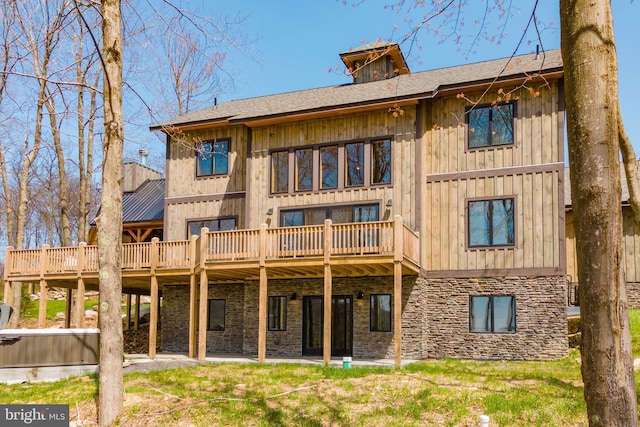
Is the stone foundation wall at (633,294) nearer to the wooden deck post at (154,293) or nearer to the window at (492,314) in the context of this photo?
the window at (492,314)

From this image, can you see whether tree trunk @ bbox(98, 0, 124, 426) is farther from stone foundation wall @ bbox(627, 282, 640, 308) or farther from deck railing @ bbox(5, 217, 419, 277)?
stone foundation wall @ bbox(627, 282, 640, 308)

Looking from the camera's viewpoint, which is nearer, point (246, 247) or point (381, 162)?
point (246, 247)

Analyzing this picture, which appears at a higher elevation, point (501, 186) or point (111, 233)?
point (501, 186)

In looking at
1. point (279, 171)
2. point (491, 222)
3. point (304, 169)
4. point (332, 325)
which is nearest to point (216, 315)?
point (332, 325)

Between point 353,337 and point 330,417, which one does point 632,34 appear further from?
point 353,337

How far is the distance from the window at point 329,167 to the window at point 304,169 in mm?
367

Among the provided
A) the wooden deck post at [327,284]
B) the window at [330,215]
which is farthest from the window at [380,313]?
the wooden deck post at [327,284]

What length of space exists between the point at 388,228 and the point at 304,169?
481 centimetres

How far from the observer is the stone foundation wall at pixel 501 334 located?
17359 mm

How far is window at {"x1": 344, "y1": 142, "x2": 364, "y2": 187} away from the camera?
19.7 m

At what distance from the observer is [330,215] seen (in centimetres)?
1989

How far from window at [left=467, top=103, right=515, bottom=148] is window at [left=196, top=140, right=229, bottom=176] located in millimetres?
8422

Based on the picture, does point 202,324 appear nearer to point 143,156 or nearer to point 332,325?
point 332,325

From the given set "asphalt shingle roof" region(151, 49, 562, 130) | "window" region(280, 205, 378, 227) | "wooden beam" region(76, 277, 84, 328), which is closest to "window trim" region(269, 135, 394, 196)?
"window" region(280, 205, 378, 227)
